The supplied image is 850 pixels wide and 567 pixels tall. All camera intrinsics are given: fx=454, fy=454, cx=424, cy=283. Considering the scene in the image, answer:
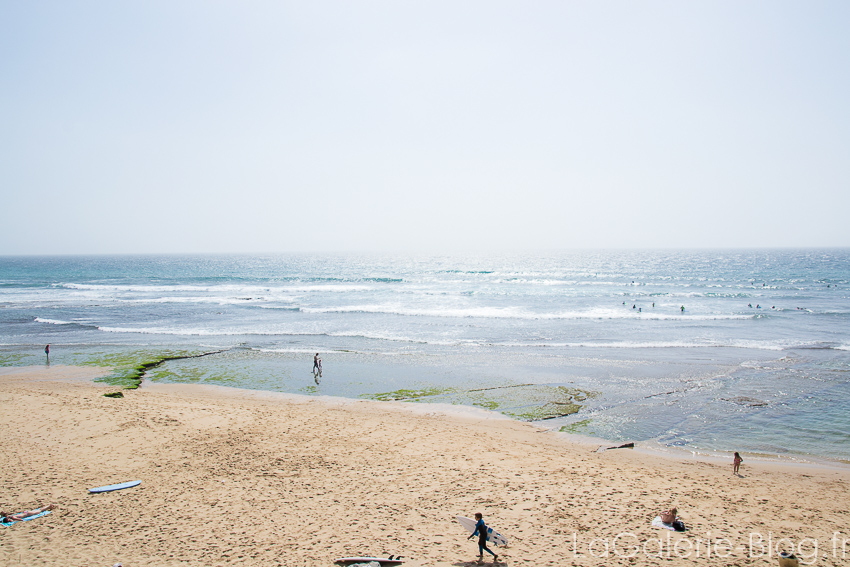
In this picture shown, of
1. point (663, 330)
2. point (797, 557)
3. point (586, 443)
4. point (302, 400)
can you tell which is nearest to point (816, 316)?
point (663, 330)

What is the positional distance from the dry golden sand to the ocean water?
3149mm

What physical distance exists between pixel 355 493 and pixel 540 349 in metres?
20.3

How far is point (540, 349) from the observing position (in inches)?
1133

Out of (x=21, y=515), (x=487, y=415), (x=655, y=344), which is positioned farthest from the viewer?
(x=655, y=344)

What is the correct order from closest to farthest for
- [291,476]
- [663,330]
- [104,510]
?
[104,510] < [291,476] < [663,330]

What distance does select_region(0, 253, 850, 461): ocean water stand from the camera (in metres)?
17.1

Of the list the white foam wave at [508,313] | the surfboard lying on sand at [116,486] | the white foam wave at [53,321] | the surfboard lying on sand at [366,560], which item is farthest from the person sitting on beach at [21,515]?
the white foam wave at [53,321]

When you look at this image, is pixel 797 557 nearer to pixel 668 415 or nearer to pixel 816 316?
pixel 668 415

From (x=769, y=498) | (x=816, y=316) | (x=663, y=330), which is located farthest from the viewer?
(x=816, y=316)

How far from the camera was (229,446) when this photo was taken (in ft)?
44.1

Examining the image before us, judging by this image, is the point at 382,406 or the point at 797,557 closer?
the point at 797,557

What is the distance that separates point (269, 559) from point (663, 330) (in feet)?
113

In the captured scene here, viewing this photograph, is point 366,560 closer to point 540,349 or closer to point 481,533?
point 481,533

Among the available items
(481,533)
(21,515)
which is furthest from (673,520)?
(21,515)
